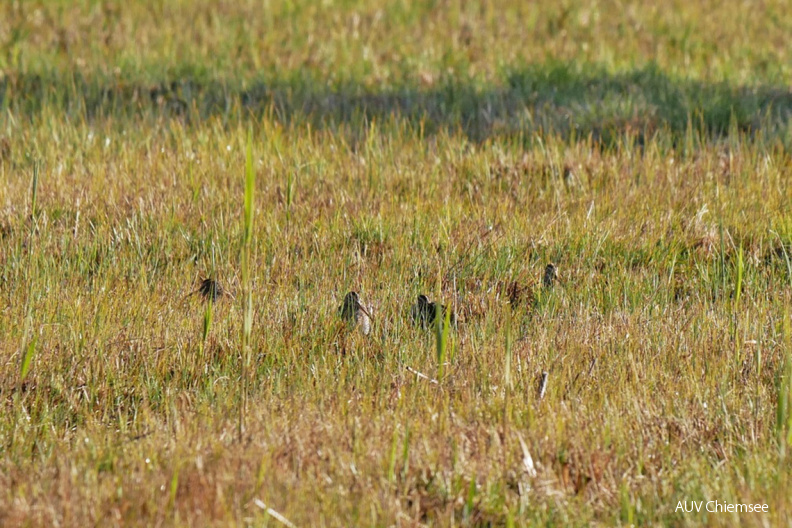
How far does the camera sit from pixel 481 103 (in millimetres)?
6062

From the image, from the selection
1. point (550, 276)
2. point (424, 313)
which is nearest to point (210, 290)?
point (424, 313)

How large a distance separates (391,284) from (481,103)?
2.73m

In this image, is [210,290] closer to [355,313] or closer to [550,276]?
[355,313]

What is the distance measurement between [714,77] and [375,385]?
471 centimetres

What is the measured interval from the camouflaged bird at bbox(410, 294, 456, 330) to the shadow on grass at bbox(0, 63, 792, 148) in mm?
2059

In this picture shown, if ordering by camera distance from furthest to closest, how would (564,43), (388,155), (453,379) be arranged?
1. (564,43)
2. (388,155)
3. (453,379)

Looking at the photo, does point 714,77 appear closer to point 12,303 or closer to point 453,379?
point 453,379

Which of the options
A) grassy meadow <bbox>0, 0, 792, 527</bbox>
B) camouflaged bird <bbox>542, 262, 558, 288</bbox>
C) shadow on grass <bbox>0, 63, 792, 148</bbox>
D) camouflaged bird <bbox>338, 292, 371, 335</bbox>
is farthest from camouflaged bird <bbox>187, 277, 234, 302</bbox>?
shadow on grass <bbox>0, 63, 792, 148</bbox>

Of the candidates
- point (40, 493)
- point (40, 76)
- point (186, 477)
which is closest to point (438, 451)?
point (186, 477)

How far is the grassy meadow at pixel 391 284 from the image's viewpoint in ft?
7.86

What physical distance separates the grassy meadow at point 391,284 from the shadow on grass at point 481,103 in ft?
0.11

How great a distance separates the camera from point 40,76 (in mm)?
6363

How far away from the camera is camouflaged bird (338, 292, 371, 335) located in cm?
327

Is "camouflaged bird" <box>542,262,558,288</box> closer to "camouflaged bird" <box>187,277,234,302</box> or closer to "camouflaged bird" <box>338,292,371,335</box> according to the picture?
"camouflaged bird" <box>338,292,371,335</box>
